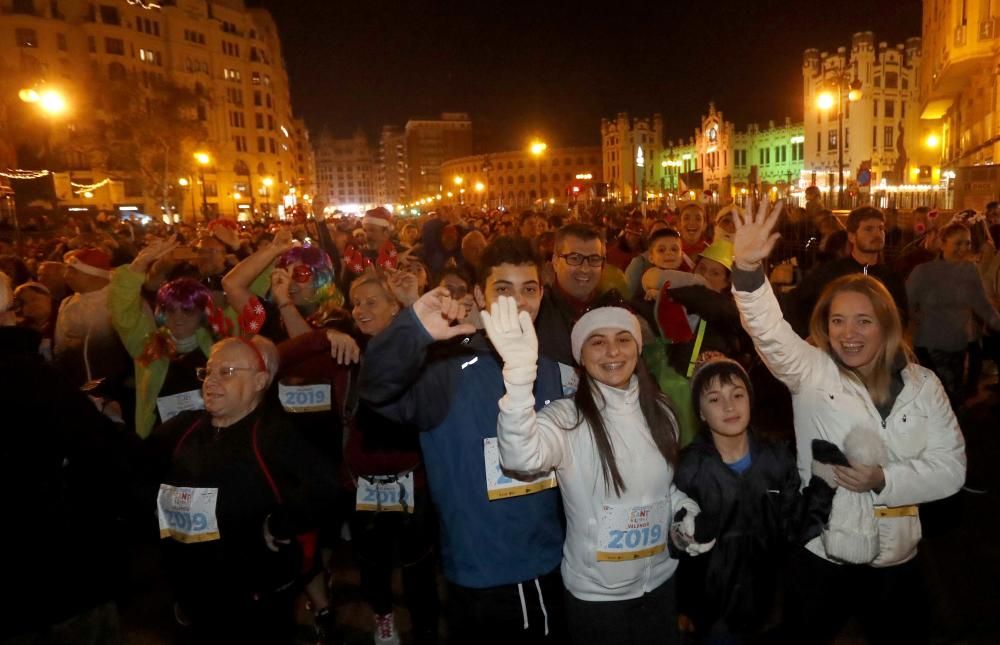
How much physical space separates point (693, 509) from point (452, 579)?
3.49 feet

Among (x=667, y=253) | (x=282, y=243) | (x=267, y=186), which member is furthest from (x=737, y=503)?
(x=267, y=186)

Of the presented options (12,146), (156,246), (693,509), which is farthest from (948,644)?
(12,146)

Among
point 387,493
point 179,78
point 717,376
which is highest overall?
point 179,78

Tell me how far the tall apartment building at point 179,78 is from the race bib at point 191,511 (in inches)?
1512

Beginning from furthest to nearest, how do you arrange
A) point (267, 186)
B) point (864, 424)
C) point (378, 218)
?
point (267, 186), point (378, 218), point (864, 424)

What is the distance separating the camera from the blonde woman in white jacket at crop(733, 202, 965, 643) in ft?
8.84

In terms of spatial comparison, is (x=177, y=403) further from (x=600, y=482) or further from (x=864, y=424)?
(x=864, y=424)

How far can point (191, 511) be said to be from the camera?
2.90 m

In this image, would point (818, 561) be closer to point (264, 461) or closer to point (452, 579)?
point (452, 579)

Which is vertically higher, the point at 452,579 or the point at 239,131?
the point at 239,131

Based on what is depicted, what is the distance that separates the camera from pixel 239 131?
74.5 metres

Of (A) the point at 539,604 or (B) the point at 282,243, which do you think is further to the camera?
(B) the point at 282,243

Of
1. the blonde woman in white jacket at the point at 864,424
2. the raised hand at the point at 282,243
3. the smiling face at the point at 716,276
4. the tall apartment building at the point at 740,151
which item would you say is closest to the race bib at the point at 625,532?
the blonde woman in white jacket at the point at 864,424

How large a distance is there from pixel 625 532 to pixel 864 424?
3.72 feet
